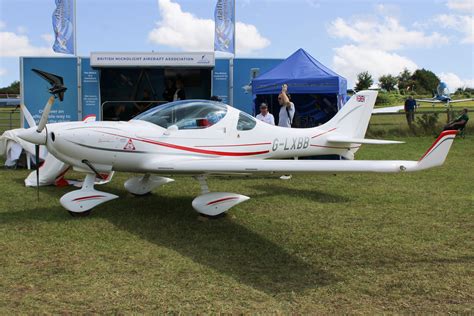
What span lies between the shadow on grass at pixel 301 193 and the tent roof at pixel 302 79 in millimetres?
2917

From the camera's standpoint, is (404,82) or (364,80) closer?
(364,80)

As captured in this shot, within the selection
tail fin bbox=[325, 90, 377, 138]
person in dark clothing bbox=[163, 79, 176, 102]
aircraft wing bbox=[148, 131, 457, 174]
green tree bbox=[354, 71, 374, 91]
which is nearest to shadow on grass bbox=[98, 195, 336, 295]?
aircraft wing bbox=[148, 131, 457, 174]

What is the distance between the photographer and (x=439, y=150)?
162 inches

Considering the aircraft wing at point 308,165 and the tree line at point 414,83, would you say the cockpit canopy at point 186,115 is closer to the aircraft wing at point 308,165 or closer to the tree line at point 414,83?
the aircraft wing at point 308,165

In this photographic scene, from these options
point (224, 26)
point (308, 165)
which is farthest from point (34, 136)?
point (224, 26)

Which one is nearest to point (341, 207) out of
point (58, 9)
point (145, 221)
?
point (145, 221)

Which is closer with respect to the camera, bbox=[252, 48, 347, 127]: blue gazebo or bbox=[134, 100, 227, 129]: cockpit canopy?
bbox=[134, 100, 227, 129]: cockpit canopy

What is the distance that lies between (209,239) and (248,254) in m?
0.70

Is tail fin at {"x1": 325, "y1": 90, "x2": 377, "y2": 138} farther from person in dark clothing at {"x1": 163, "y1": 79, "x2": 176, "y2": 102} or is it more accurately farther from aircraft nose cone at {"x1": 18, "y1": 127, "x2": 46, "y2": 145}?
person in dark clothing at {"x1": 163, "y1": 79, "x2": 176, "y2": 102}

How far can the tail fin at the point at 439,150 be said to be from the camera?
160 inches

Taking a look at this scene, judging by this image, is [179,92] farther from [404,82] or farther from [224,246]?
[404,82]

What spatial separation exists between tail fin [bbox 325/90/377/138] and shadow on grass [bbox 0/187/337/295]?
3.09 meters

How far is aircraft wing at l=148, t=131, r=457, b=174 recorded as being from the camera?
411cm

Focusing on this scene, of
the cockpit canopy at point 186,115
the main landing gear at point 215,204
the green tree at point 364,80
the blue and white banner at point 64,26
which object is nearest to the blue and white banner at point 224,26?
the blue and white banner at point 64,26
